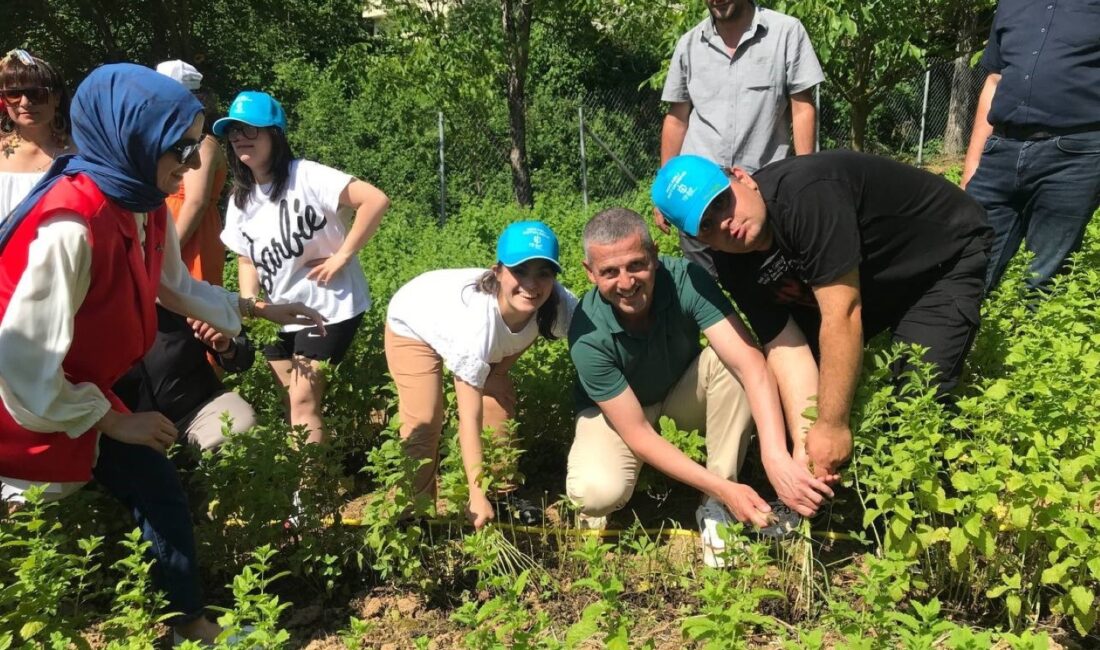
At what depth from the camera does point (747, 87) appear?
4.29 metres

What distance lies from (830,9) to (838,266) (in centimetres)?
633

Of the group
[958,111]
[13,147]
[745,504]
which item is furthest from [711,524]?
[958,111]

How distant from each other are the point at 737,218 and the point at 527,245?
73 cm

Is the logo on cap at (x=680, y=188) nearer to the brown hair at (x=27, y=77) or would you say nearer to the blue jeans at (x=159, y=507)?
the blue jeans at (x=159, y=507)

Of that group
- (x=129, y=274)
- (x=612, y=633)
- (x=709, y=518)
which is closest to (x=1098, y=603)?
(x=709, y=518)

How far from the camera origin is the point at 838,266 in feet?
9.36

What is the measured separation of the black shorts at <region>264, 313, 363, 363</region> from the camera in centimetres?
401

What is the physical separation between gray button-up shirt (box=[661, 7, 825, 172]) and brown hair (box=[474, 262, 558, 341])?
4.04 ft

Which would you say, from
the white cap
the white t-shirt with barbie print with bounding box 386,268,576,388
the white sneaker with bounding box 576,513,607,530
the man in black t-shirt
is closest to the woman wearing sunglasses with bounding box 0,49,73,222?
the white cap

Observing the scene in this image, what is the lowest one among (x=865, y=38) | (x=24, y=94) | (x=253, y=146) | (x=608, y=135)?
(x=608, y=135)

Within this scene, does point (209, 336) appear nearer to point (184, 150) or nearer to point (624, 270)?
point (184, 150)

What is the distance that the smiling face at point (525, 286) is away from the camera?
3359 millimetres

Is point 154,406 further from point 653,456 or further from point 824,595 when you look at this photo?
point 824,595

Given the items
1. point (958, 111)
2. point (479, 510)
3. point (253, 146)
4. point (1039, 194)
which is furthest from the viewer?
point (958, 111)
